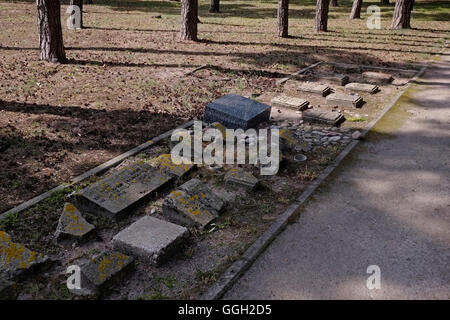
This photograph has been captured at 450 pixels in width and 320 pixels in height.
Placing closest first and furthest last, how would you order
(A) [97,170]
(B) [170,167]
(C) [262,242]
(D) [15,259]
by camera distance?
(D) [15,259] < (C) [262,242] < (B) [170,167] < (A) [97,170]

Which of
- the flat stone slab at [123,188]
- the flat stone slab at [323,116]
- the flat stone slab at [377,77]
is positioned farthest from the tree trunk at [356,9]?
the flat stone slab at [123,188]

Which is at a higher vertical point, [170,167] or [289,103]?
[289,103]

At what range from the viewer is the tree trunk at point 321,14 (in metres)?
20.0

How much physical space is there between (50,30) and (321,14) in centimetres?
1285

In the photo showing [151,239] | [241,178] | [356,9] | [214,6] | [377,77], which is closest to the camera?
[151,239]

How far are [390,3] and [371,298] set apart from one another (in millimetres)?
34116

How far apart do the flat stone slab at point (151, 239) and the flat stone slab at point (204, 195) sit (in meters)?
0.72

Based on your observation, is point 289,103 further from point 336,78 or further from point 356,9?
point 356,9

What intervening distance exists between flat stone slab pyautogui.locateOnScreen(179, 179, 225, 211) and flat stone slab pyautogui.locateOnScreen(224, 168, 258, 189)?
24.9 inches

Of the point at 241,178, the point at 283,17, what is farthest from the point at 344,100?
the point at 283,17

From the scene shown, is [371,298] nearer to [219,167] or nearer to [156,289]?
[156,289]

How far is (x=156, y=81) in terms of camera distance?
38.1 ft

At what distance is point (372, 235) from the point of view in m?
5.47
